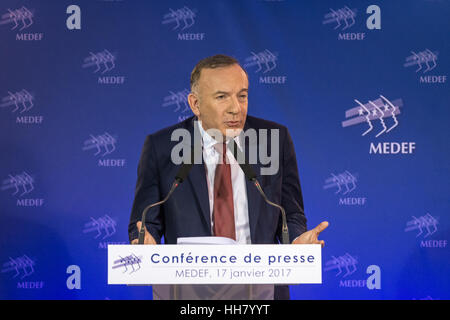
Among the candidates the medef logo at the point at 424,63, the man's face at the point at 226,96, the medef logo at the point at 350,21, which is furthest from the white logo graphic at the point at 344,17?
the man's face at the point at 226,96

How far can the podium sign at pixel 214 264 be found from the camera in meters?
2.10

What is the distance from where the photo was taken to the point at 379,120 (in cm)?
427

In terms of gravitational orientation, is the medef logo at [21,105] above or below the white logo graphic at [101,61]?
below

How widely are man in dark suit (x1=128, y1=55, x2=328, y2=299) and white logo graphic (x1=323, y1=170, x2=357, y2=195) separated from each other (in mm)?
1452

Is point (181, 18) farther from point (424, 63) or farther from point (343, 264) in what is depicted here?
point (343, 264)

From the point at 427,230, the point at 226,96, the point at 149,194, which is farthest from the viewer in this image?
the point at 427,230

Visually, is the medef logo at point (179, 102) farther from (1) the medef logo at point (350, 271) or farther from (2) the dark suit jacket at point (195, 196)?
(1) the medef logo at point (350, 271)

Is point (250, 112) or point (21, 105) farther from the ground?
point (21, 105)

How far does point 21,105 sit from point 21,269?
1339mm

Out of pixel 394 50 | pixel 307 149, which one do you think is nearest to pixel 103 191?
pixel 307 149

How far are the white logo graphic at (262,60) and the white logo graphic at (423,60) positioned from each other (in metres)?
1.09

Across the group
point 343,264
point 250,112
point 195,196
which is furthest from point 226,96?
point 343,264

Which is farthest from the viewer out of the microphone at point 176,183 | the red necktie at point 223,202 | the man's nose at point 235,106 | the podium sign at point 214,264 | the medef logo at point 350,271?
the medef logo at point 350,271

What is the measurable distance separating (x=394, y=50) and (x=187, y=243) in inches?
115
